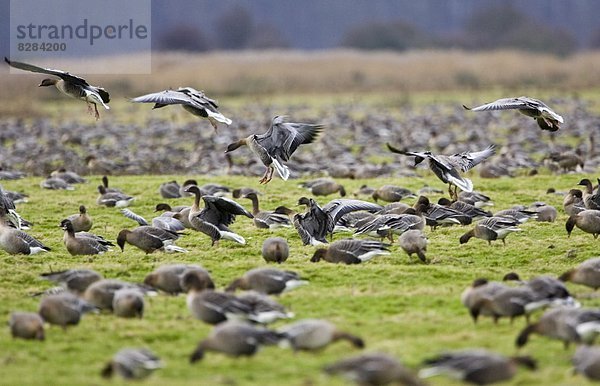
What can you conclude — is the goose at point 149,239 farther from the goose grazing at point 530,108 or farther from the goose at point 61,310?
the goose grazing at point 530,108

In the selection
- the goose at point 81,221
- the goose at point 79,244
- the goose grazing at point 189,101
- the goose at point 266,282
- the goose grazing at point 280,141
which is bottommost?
the goose at point 81,221

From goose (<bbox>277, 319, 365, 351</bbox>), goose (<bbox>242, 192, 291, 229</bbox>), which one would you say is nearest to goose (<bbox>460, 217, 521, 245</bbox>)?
goose (<bbox>242, 192, 291, 229</bbox>)

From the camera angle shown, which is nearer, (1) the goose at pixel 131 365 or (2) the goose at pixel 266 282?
(1) the goose at pixel 131 365

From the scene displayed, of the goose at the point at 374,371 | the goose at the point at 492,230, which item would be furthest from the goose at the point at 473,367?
the goose at the point at 492,230

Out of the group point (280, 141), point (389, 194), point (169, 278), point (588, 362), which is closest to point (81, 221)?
point (280, 141)

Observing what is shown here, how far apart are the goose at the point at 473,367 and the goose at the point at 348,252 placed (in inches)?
183

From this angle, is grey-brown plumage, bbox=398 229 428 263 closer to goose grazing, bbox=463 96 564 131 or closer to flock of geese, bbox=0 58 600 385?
flock of geese, bbox=0 58 600 385

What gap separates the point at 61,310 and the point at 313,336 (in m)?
2.65

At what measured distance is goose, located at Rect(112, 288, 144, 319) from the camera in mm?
9703

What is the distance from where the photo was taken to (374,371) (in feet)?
23.9

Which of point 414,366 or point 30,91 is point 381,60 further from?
point 414,366

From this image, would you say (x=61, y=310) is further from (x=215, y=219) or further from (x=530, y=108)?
(x=530, y=108)

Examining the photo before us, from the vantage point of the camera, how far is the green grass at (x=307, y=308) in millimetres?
8198

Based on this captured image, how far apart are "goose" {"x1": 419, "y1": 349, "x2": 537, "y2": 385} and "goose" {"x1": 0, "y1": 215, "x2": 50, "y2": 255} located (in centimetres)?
729
